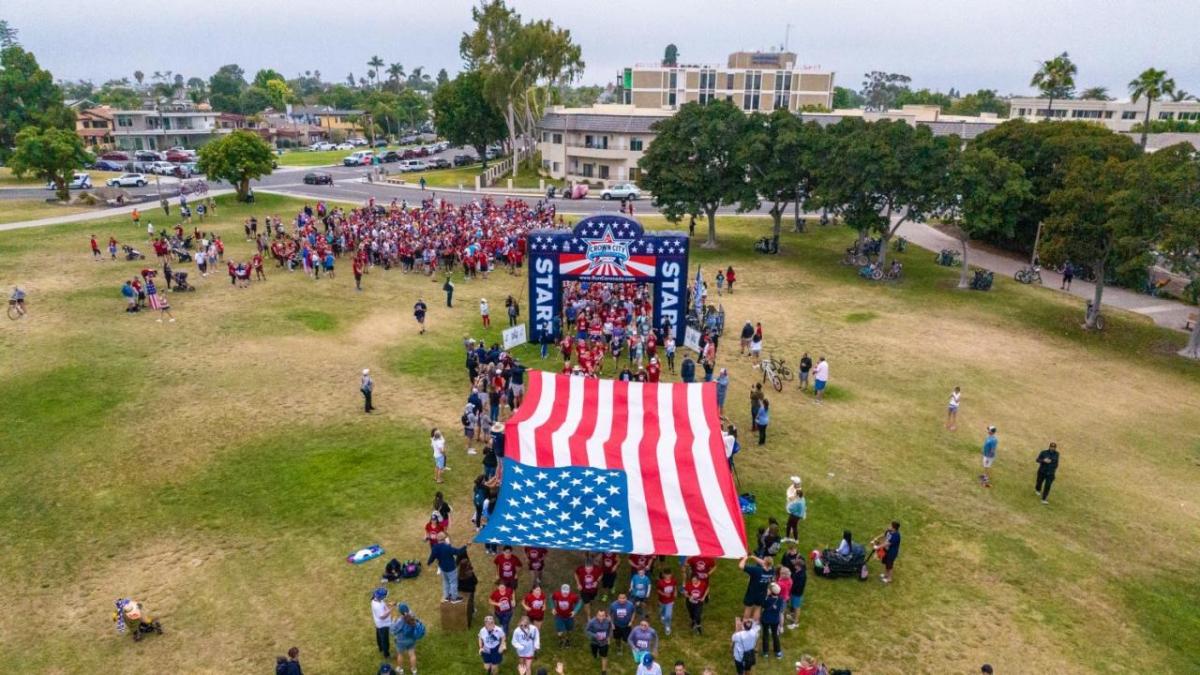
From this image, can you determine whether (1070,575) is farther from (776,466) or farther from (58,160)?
(58,160)

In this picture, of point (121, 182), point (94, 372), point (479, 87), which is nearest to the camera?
point (94, 372)

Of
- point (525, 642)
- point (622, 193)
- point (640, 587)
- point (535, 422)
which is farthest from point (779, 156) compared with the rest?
point (525, 642)

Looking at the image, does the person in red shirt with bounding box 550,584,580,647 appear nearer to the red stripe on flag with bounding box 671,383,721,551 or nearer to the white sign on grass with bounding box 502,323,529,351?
the red stripe on flag with bounding box 671,383,721,551

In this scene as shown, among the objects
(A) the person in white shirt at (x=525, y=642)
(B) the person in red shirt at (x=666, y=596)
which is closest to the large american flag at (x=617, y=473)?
(B) the person in red shirt at (x=666, y=596)

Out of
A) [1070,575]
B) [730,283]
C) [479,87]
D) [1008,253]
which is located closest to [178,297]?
[730,283]

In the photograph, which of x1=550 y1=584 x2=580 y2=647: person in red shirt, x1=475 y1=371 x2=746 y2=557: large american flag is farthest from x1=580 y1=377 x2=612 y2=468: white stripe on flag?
x1=550 y1=584 x2=580 y2=647: person in red shirt

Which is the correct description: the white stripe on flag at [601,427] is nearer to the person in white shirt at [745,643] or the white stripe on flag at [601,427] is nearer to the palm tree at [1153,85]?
the person in white shirt at [745,643]

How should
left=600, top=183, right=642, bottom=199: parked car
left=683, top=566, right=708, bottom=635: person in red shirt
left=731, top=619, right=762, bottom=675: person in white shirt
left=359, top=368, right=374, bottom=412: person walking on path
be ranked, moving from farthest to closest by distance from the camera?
1. left=600, top=183, right=642, bottom=199: parked car
2. left=359, top=368, right=374, bottom=412: person walking on path
3. left=683, top=566, right=708, bottom=635: person in red shirt
4. left=731, top=619, right=762, bottom=675: person in white shirt
